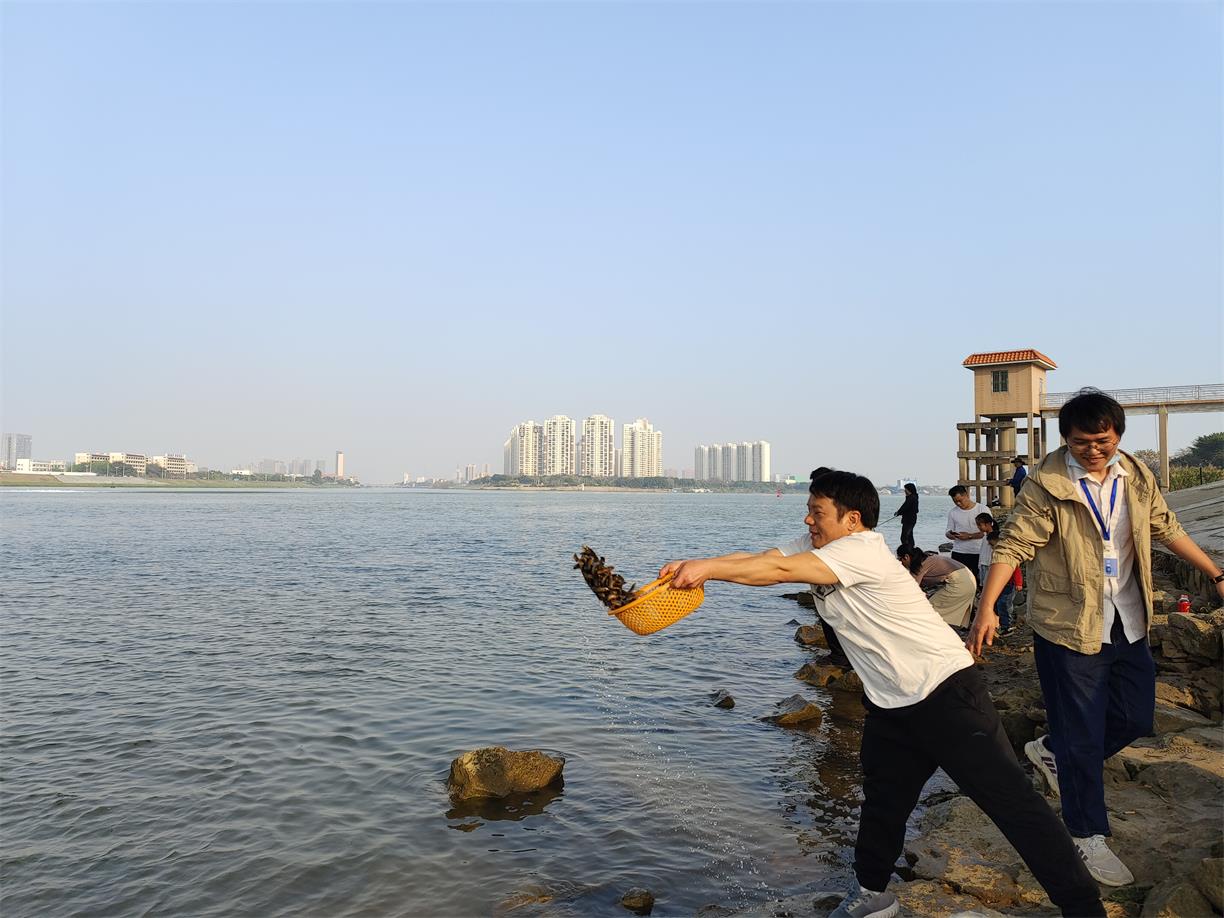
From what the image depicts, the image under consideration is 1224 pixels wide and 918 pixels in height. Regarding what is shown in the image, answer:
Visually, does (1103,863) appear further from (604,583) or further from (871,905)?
(604,583)

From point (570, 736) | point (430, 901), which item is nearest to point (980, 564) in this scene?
point (570, 736)

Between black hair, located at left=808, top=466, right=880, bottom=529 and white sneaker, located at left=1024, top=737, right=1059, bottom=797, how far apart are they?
307 cm

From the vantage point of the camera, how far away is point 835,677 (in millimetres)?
12469

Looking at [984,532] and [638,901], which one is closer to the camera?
[638,901]

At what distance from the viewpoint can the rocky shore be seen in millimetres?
4195

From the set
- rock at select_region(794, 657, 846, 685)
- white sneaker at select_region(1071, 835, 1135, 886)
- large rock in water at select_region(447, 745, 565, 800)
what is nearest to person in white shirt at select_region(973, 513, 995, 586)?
rock at select_region(794, 657, 846, 685)

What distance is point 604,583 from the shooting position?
3.71 m

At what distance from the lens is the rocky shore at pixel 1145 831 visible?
4195 mm

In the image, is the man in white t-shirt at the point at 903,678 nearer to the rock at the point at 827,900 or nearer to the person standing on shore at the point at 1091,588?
the person standing on shore at the point at 1091,588

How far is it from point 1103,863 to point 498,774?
549 centimetres

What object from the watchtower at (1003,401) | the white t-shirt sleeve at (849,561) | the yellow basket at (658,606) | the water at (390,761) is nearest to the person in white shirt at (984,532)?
the water at (390,761)

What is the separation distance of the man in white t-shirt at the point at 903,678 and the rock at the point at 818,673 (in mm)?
8795

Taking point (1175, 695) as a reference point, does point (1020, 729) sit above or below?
below

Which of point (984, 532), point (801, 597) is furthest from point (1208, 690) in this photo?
point (801, 597)
